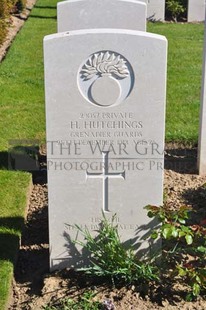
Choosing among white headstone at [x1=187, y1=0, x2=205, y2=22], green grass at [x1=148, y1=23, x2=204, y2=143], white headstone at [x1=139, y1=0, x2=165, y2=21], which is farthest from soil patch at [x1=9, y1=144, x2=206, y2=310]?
white headstone at [x1=187, y1=0, x2=205, y2=22]

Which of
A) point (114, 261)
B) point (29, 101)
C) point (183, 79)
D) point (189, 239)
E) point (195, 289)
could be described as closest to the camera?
point (195, 289)

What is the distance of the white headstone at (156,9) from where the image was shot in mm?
15141

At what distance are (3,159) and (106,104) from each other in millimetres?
2676

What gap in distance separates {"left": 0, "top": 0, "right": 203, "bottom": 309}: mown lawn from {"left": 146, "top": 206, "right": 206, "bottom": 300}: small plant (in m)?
1.15

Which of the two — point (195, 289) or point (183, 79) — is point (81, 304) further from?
point (183, 79)

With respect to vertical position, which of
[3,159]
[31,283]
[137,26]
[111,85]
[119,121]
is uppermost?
[137,26]

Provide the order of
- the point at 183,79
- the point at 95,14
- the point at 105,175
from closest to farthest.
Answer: the point at 105,175 < the point at 95,14 < the point at 183,79

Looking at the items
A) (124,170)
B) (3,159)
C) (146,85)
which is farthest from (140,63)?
(3,159)

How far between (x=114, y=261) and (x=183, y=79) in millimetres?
5862

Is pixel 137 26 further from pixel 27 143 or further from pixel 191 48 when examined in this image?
pixel 191 48

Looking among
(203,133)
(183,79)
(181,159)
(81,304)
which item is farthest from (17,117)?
(81,304)

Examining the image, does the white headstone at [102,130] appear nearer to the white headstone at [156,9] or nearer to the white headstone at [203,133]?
the white headstone at [203,133]

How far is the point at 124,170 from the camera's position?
416 cm

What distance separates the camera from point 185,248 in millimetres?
4406
